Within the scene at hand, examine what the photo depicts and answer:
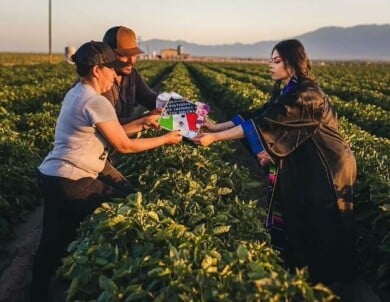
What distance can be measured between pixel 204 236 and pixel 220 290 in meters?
0.66

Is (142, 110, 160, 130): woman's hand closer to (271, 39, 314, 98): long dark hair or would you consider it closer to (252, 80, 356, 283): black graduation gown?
(252, 80, 356, 283): black graduation gown

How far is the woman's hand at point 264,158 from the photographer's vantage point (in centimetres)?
452

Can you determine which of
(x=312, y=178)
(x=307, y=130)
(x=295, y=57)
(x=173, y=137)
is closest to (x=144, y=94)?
(x=173, y=137)

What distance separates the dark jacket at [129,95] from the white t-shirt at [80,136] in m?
0.98

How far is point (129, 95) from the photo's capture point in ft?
18.3

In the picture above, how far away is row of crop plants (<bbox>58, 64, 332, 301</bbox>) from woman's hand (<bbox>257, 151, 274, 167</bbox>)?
1.35ft

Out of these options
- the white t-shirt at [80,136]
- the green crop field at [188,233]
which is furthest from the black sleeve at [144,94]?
the white t-shirt at [80,136]

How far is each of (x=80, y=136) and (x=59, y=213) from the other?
2.10ft

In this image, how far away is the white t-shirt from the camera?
393 cm

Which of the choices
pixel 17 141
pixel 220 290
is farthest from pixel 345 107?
pixel 220 290

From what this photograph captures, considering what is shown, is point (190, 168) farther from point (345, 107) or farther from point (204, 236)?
point (345, 107)

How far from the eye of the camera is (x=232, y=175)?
5.28 m

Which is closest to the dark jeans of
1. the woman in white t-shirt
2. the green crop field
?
the woman in white t-shirt

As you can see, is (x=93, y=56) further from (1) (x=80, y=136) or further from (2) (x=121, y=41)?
(2) (x=121, y=41)
